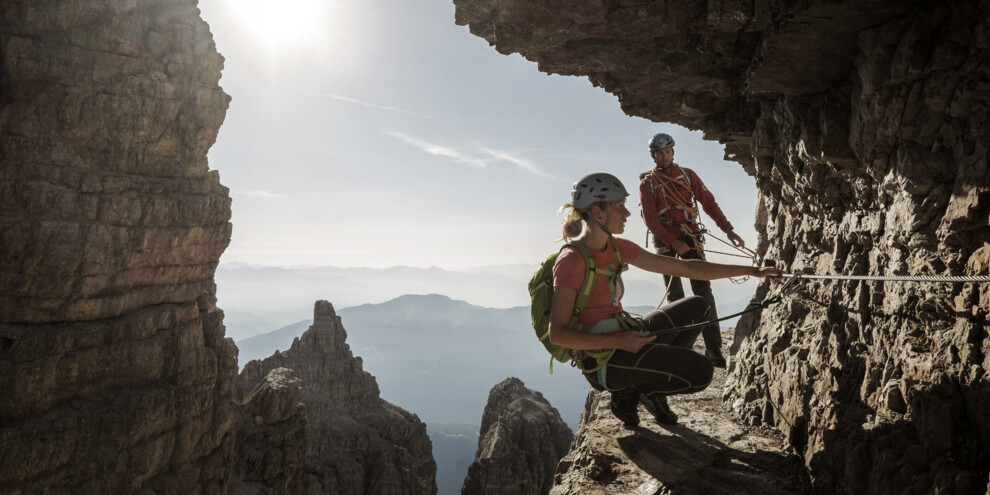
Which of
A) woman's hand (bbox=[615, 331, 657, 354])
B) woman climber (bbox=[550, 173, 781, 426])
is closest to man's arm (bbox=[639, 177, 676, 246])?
woman climber (bbox=[550, 173, 781, 426])

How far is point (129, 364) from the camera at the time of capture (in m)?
32.9

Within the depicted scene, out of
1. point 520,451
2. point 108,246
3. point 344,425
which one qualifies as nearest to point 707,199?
point 108,246

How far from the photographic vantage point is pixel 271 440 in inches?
1857

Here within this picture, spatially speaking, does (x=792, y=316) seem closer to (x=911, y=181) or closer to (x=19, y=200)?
(x=911, y=181)

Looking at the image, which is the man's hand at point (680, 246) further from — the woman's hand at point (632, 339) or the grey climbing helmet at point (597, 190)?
the woman's hand at point (632, 339)

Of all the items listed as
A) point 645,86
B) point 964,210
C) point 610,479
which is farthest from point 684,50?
point 610,479

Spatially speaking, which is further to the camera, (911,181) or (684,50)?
(684,50)

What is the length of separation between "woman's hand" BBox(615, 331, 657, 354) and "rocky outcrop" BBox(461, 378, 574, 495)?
5733 cm

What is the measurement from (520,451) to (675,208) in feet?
184

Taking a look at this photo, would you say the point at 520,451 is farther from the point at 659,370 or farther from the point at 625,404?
the point at 659,370

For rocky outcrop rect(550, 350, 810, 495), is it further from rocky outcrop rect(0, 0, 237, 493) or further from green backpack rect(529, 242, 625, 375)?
rocky outcrop rect(0, 0, 237, 493)

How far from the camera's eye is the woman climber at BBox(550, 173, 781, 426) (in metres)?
4.80

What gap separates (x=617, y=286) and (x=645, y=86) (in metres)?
4.65

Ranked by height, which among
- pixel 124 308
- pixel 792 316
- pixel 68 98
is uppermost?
pixel 68 98
